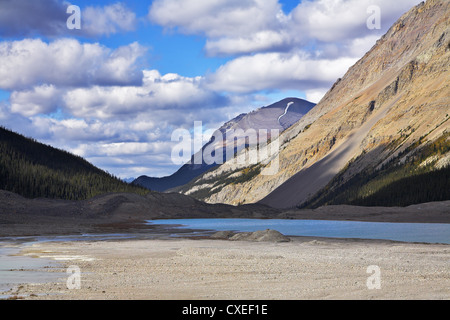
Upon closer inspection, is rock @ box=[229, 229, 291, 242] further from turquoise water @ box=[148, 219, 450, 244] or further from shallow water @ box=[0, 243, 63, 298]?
shallow water @ box=[0, 243, 63, 298]

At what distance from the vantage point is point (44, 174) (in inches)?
6171

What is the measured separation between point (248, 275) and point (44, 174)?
5489 inches

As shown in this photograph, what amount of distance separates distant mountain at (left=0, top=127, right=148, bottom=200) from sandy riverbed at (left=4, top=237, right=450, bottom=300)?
110 metres

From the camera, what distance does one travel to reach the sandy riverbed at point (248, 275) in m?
21.8

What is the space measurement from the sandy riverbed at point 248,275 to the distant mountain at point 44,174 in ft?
362

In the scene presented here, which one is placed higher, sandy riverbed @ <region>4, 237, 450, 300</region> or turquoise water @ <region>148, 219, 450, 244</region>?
turquoise water @ <region>148, 219, 450, 244</region>

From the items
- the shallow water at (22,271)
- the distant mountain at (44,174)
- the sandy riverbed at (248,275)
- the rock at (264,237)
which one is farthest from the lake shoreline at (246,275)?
the distant mountain at (44,174)

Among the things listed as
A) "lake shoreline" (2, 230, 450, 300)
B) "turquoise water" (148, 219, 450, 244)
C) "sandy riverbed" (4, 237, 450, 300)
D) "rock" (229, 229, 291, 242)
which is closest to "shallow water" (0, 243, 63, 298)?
"lake shoreline" (2, 230, 450, 300)

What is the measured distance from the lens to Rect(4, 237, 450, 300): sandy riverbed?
21.8 metres

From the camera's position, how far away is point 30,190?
145500 millimetres

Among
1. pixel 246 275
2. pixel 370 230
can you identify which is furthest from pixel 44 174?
pixel 246 275

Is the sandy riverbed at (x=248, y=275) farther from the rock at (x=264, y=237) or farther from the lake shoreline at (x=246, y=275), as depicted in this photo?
the rock at (x=264, y=237)
